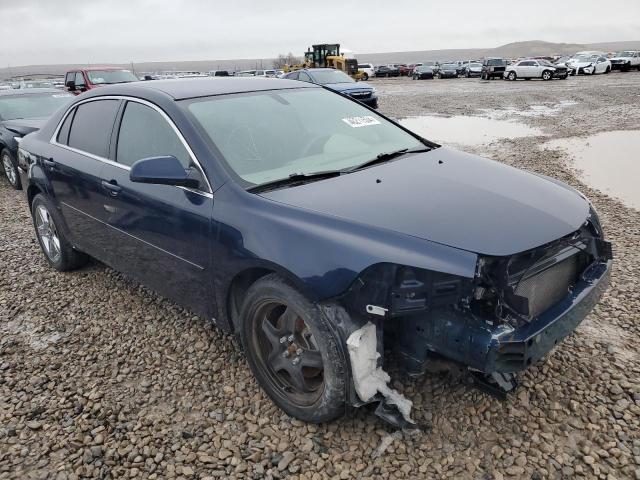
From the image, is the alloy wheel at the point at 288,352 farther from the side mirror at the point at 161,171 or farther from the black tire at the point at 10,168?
the black tire at the point at 10,168

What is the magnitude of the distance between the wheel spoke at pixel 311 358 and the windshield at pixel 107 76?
45.9ft

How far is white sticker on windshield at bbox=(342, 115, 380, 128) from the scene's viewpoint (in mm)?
3525

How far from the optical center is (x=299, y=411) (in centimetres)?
262

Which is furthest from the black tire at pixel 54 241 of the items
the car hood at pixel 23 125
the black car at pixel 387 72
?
the black car at pixel 387 72

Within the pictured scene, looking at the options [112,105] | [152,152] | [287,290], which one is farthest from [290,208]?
[112,105]

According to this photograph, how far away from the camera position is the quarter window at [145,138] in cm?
300

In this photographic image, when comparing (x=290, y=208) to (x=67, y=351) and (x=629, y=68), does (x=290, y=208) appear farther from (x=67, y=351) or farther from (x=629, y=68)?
(x=629, y=68)

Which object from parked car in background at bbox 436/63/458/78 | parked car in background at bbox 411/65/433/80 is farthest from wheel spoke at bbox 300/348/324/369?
parked car in background at bbox 436/63/458/78

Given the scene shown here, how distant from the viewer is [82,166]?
3.77 meters

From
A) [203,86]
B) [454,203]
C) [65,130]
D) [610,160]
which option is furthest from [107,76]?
[454,203]

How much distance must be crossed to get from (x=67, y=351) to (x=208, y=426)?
140cm

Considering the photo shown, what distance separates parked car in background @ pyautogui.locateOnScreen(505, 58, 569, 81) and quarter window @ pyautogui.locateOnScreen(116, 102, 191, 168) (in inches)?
1426

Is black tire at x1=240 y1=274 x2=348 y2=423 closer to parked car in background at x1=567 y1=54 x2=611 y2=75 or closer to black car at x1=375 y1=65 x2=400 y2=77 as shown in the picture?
parked car in background at x1=567 y1=54 x2=611 y2=75

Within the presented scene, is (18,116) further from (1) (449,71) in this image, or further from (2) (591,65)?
(1) (449,71)
